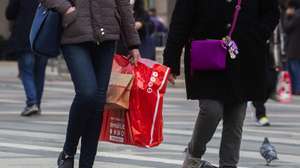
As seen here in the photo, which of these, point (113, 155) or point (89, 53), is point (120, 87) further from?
point (113, 155)

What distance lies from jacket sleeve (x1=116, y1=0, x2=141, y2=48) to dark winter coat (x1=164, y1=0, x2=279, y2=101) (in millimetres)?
251

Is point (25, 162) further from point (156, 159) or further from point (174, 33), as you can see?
point (174, 33)

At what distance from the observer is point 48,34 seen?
6992 mm

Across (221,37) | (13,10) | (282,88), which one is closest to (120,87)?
(221,37)

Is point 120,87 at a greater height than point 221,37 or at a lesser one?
lesser

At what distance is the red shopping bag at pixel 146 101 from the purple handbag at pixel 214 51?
Answer: 29cm

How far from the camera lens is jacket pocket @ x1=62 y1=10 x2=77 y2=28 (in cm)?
694

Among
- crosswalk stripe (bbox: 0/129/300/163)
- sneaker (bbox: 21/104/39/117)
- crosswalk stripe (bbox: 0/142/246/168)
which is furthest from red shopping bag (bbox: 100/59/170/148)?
sneaker (bbox: 21/104/39/117)

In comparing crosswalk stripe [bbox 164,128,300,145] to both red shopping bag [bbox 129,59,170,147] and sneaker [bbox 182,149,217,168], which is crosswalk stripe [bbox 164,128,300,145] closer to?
sneaker [bbox 182,149,217,168]

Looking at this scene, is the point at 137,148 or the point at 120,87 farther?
the point at 137,148

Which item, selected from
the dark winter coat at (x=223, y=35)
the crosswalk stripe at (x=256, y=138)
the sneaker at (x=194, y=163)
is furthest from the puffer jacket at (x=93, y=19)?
the crosswalk stripe at (x=256, y=138)

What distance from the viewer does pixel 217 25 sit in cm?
720

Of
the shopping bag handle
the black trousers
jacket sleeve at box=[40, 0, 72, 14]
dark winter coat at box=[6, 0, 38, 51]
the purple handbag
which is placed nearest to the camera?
jacket sleeve at box=[40, 0, 72, 14]

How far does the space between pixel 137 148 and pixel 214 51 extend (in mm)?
2981
